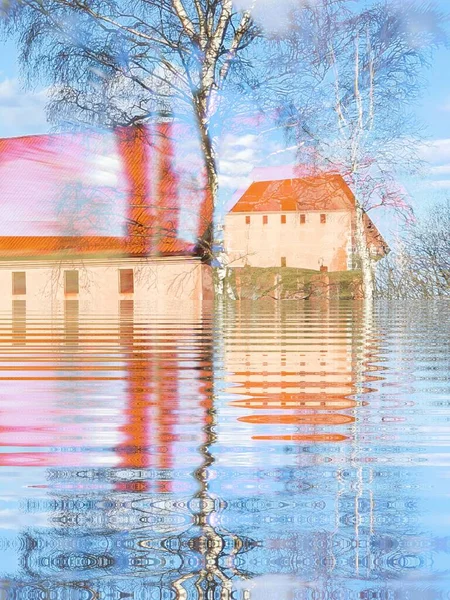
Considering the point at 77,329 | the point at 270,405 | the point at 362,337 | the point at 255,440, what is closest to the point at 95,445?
the point at 255,440

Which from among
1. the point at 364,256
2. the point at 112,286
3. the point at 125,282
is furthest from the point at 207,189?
the point at 125,282

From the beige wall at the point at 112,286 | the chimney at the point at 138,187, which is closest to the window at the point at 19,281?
the beige wall at the point at 112,286

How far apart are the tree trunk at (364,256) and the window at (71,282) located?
8356 millimetres

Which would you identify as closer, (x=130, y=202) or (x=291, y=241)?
(x=130, y=202)

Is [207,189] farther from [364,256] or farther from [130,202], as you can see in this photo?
[364,256]

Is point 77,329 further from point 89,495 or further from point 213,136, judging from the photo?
point 213,136

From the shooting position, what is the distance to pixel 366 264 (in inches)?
500

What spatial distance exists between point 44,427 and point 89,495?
2.02 ft

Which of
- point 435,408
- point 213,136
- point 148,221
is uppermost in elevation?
point 213,136

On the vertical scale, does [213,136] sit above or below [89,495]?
above

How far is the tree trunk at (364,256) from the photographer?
40.4ft

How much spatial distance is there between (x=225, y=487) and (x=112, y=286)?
1958cm

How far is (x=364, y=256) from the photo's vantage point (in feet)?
42.7

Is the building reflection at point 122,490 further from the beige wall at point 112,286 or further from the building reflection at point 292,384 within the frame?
the beige wall at point 112,286
